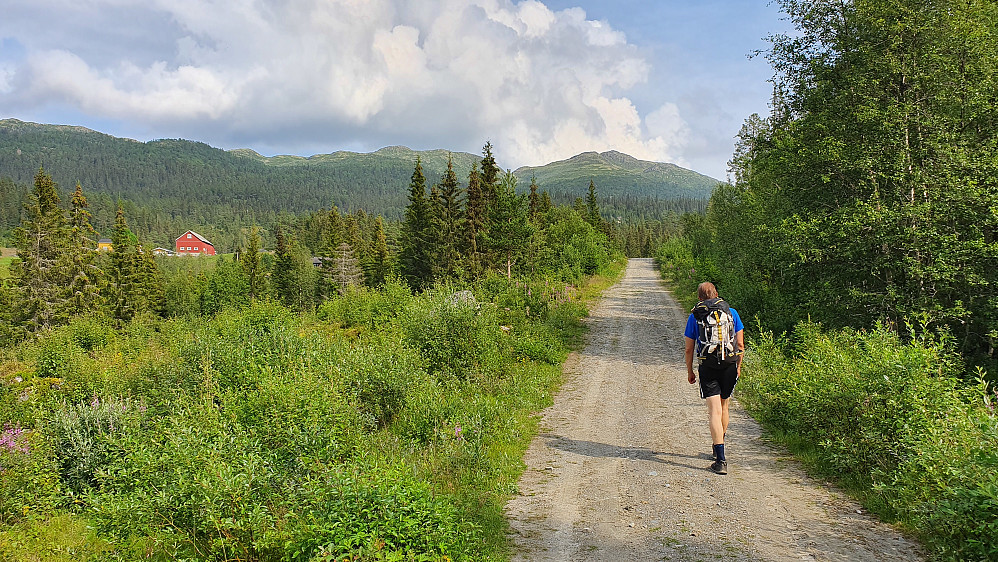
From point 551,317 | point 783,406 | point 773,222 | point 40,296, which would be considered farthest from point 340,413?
point 40,296

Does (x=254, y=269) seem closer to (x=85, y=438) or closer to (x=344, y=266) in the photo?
(x=344, y=266)

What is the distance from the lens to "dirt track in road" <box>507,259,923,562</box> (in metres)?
4.73

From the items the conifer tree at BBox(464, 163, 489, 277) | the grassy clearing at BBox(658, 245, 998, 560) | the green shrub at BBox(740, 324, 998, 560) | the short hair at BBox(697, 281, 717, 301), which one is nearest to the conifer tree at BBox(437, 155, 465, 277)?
the conifer tree at BBox(464, 163, 489, 277)

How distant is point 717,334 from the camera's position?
6.52 meters

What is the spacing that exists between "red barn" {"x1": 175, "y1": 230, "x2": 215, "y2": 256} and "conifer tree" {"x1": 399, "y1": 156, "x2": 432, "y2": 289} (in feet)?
459

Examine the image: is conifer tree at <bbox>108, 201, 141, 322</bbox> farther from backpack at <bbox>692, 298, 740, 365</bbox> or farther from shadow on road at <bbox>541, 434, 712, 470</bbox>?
backpack at <bbox>692, 298, 740, 365</bbox>

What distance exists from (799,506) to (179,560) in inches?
224

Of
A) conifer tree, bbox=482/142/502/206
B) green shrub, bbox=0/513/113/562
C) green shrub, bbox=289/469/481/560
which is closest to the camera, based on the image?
green shrub, bbox=289/469/481/560

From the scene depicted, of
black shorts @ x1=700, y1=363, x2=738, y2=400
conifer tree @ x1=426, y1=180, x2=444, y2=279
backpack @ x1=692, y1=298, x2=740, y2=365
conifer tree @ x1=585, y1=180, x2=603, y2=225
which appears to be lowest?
black shorts @ x1=700, y1=363, x2=738, y2=400

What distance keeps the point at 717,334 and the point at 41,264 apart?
168 feet

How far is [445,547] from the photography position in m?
3.78

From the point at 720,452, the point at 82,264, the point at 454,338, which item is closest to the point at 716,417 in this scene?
the point at 720,452

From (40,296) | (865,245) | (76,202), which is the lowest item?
(40,296)

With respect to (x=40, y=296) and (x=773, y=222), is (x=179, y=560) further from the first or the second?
(x=40, y=296)
